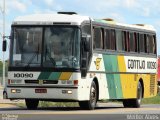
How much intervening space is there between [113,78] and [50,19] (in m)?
4.27

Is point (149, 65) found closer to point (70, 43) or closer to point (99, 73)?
point (99, 73)

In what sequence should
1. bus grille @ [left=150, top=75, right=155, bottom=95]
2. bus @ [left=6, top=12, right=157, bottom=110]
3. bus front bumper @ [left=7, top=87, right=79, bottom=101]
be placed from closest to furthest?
bus front bumper @ [left=7, top=87, right=79, bottom=101] → bus @ [left=6, top=12, right=157, bottom=110] → bus grille @ [left=150, top=75, right=155, bottom=95]

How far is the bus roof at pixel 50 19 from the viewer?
2698cm

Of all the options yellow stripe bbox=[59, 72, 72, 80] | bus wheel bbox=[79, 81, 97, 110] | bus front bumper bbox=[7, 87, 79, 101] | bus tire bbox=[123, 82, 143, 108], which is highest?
yellow stripe bbox=[59, 72, 72, 80]

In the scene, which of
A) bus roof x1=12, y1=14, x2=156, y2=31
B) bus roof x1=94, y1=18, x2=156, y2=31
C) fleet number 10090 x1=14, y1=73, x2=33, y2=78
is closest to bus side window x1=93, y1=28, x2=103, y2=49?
bus roof x1=94, y1=18, x2=156, y2=31

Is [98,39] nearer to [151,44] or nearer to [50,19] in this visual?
[50,19]

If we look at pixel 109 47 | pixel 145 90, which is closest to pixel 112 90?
pixel 109 47

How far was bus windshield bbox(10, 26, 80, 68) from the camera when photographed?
26547mm

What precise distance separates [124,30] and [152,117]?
9.30 meters

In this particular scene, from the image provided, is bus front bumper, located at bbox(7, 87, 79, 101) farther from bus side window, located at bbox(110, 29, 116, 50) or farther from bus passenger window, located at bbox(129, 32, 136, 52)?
bus passenger window, located at bbox(129, 32, 136, 52)

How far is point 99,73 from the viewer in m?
28.6

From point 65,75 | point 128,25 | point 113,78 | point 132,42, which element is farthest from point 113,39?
point 65,75

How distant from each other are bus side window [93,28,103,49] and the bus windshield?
58.5 inches

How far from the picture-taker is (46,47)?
26.8m
